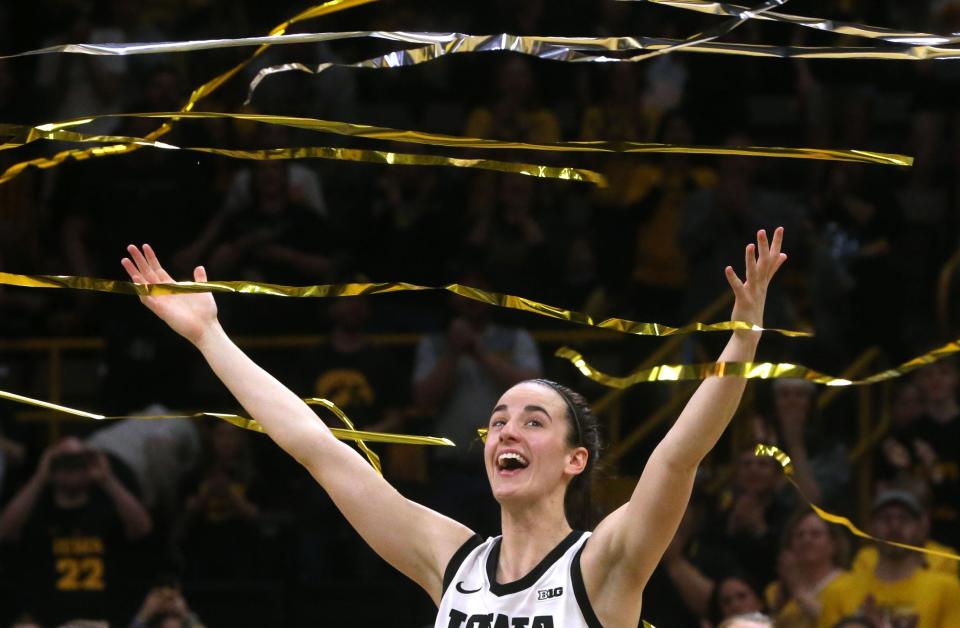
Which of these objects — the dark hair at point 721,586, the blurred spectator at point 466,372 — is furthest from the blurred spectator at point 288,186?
the dark hair at point 721,586

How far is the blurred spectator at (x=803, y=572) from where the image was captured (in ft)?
20.3

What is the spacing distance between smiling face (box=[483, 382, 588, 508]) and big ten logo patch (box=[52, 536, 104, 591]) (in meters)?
3.73

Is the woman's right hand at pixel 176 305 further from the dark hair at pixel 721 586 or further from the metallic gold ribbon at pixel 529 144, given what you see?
the dark hair at pixel 721 586

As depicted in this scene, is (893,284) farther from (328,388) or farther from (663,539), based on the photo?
(663,539)

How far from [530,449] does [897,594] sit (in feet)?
10.1

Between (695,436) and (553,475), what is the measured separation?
0.59 metres

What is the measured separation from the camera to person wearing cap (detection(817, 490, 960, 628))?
6039 mm

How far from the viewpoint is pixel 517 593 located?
339 cm

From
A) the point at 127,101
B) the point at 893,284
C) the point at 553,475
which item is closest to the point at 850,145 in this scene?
the point at 893,284

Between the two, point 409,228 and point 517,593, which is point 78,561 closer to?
point 409,228

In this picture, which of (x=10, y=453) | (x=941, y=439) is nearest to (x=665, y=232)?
(x=941, y=439)

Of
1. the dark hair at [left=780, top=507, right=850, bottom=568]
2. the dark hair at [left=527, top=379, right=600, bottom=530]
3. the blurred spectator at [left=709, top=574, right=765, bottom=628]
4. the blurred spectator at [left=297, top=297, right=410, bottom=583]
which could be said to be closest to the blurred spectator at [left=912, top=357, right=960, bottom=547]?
the dark hair at [left=780, top=507, right=850, bottom=568]

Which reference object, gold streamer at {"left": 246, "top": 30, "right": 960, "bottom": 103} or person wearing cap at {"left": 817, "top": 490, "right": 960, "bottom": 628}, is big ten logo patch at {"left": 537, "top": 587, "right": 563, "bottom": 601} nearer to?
gold streamer at {"left": 246, "top": 30, "right": 960, "bottom": 103}

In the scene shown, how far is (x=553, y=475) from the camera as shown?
3.58 m
